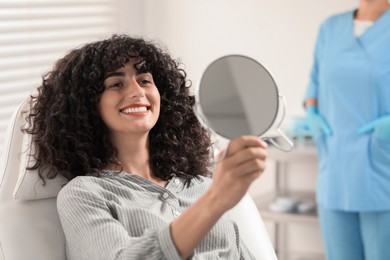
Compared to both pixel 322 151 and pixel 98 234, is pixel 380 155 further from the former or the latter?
pixel 98 234

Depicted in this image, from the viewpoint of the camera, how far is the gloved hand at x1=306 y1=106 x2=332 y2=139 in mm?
2920

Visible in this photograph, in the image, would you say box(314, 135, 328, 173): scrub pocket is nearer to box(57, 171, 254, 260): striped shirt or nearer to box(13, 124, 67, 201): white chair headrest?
box(57, 171, 254, 260): striped shirt

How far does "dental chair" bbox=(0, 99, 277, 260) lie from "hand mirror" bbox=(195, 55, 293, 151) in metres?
0.61

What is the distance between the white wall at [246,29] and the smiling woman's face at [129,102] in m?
1.81

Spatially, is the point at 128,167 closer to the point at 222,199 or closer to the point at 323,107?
the point at 222,199

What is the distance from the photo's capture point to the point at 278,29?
3.53 metres

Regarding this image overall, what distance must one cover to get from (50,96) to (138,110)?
23 centimetres

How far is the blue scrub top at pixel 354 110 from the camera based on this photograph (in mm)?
2750

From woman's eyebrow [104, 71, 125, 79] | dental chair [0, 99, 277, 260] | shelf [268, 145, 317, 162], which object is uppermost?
woman's eyebrow [104, 71, 125, 79]

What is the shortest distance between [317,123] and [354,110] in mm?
182

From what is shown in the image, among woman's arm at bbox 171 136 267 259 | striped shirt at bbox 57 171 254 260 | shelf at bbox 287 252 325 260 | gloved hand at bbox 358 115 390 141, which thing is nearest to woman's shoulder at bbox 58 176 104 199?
striped shirt at bbox 57 171 254 260

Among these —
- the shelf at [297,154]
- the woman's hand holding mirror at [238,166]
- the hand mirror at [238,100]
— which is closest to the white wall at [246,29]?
the shelf at [297,154]

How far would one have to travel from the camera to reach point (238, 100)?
1.25 meters

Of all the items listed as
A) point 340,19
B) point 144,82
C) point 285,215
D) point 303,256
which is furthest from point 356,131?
point 144,82
